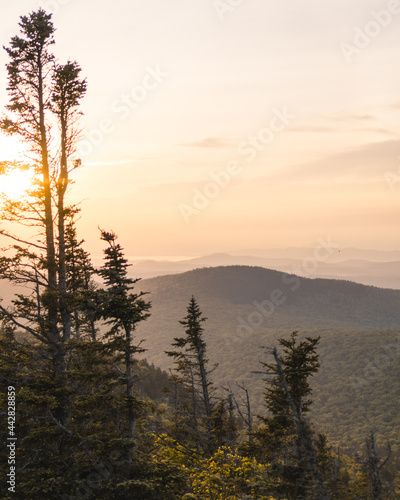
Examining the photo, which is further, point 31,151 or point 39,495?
point 31,151

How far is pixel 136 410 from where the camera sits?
14625mm

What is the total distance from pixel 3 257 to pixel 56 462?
271 inches

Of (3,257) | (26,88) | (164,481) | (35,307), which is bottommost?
(164,481)

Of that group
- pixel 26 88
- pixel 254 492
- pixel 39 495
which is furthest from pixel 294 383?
pixel 26 88

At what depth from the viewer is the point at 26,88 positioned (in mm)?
14406

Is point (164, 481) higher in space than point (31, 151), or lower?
lower

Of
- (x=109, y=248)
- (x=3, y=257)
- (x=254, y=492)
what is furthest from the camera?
(x=109, y=248)

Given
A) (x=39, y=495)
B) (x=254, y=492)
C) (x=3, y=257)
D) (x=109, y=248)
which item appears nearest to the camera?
(x=39, y=495)

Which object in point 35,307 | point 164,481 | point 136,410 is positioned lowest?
point 164,481

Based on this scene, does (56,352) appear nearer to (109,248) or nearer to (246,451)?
(109,248)

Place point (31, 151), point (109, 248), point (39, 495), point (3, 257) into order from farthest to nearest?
1. point (109, 248)
2. point (31, 151)
3. point (3, 257)
4. point (39, 495)

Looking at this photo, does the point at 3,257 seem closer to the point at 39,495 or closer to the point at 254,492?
the point at 39,495

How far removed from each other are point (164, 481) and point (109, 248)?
9.34 metres

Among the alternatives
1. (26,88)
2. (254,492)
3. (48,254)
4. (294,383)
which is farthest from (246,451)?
(26,88)
